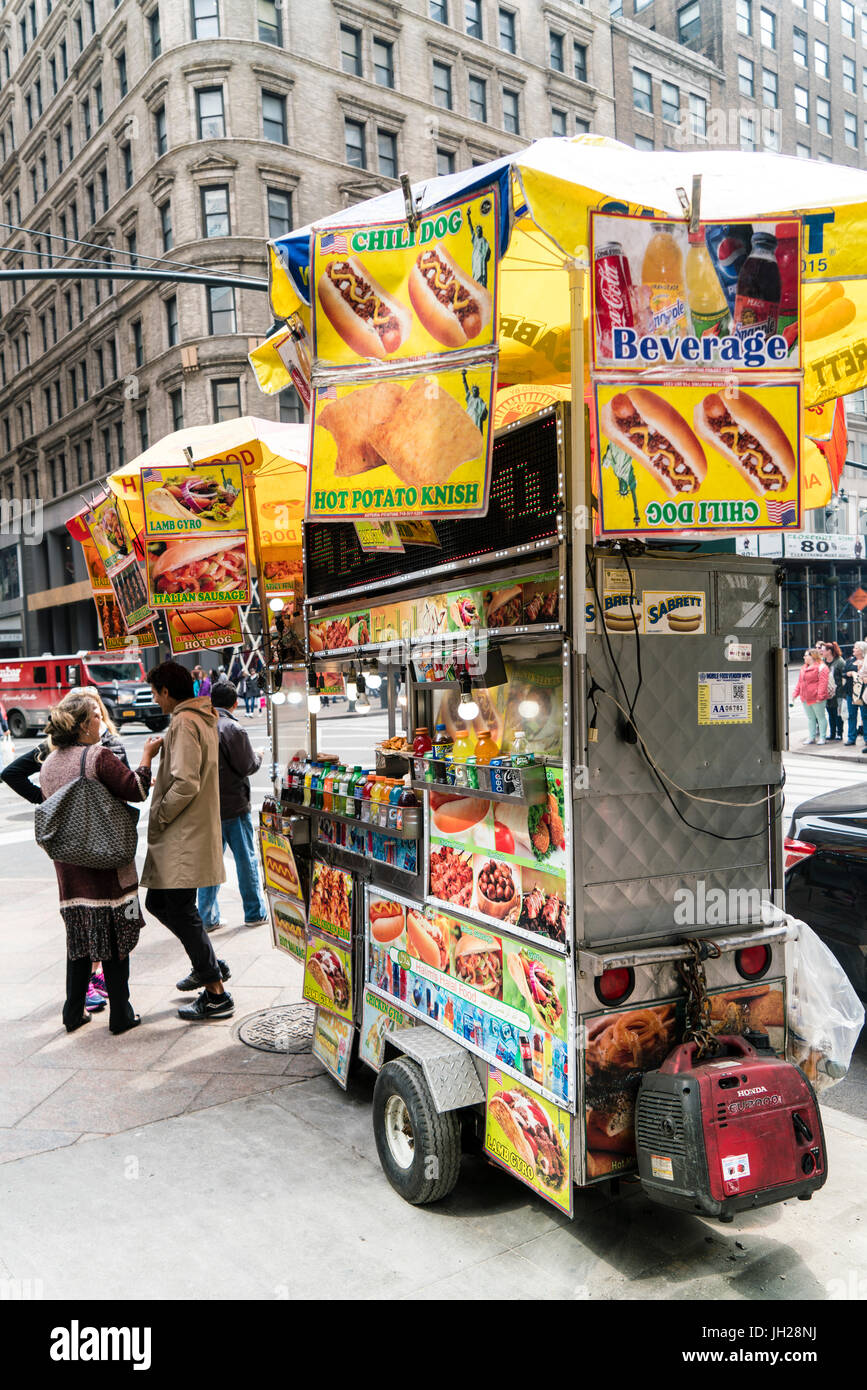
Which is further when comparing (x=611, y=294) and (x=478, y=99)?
(x=478, y=99)

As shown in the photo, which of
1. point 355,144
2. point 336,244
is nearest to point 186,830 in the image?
point 336,244

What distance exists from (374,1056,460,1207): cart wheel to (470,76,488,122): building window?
39.1 m

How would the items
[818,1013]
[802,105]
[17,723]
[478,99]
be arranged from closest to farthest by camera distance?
[818,1013], [17,723], [478,99], [802,105]

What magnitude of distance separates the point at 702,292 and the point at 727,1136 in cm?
269

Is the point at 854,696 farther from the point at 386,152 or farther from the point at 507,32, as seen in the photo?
the point at 507,32

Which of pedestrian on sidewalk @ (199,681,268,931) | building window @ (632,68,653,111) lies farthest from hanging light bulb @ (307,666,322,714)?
building window @ (632,68,653,111)

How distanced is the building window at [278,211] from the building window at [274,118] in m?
1.52

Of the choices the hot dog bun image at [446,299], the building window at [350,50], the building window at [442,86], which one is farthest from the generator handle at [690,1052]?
the building window at [442,86]

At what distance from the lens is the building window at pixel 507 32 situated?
36188mm

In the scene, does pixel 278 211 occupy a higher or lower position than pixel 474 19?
lower

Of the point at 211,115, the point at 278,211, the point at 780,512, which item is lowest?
the point at 780,512

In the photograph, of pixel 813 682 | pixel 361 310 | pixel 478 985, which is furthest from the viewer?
pixel 813 682

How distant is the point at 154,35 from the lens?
32.3m

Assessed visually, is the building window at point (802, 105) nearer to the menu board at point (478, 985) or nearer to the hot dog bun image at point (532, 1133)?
the menu board at point (478, 985)
